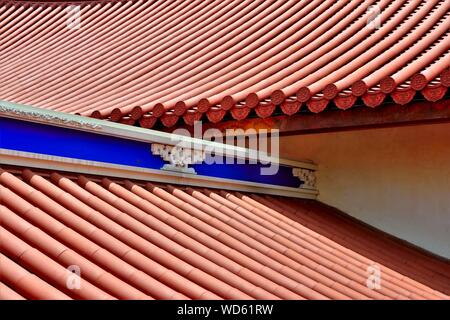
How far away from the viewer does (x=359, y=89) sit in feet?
15.0

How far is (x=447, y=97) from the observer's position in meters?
4.43

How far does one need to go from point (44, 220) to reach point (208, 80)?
123 inches

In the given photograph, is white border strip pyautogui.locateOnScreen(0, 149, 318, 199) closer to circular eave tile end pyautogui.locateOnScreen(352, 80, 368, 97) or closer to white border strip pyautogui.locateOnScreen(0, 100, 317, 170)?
white border strip pyautogui.locateOnScreen(0, 100, 317, 170)

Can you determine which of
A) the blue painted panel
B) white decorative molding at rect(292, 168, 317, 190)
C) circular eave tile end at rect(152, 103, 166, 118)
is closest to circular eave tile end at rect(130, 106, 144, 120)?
circular eave tile end at rect(152, 103, 166, 118)

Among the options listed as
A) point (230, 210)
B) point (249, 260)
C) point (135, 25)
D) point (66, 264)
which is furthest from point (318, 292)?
point (135, 25)

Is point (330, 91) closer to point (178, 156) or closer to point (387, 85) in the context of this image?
point (387, 85)

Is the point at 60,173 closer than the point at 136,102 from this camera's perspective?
Yes

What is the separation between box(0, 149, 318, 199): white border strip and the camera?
3477mm

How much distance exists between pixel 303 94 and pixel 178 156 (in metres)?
1.05

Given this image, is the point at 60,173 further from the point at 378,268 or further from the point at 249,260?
the point at 378,268

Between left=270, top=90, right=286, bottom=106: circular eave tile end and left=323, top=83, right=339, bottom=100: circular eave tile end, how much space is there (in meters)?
0.33

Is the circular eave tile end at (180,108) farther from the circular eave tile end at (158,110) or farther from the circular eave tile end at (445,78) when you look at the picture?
the circular eave tile end at (445,78)

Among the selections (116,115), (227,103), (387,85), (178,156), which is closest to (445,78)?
(387,85)

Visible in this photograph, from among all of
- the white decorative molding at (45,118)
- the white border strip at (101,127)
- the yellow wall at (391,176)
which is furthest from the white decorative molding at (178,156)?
the yellow wall at (391,176)
